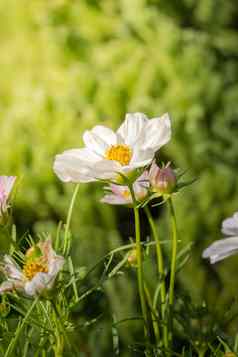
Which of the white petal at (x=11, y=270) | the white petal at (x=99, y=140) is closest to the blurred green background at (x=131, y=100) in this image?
the white petal at (x=99, y=140)

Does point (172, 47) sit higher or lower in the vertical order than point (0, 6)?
lower

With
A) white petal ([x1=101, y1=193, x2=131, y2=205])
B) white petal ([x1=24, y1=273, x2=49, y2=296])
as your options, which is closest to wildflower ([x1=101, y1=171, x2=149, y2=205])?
white petal ([x1=101, y1=193, x2=131, y2=205])

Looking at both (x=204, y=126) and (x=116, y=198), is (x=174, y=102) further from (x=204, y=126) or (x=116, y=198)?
(x=116, y=198)

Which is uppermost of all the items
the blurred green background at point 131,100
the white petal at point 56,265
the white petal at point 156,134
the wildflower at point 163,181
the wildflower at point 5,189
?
the white petal at point 156,134

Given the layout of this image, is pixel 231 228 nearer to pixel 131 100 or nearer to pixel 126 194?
pixel 126 194

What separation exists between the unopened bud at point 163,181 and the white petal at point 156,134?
0.05 ft

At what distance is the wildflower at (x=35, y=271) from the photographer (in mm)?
475

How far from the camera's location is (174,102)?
2.16 metres

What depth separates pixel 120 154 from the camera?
549 millimetres

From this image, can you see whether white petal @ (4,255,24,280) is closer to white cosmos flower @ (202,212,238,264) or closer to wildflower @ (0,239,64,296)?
wildflower @ (0,239,64,296)

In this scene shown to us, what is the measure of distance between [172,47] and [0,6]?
0.55 meters

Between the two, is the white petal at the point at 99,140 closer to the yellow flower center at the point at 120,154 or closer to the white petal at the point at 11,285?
the yellow flower center at the point at 120,154

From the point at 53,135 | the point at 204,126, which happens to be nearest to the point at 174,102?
the point at 204,126

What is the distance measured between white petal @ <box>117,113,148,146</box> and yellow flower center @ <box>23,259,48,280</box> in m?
0.11
